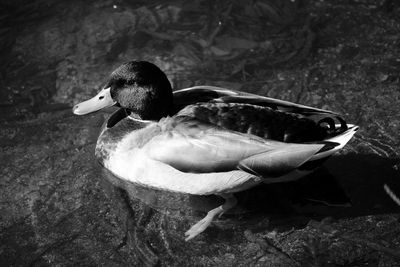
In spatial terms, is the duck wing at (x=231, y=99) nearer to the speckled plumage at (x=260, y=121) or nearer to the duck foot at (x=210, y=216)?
the speckled plumage at (x=260, y=121)

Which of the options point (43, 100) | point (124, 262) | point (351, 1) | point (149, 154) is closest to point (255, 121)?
point (149, 154)

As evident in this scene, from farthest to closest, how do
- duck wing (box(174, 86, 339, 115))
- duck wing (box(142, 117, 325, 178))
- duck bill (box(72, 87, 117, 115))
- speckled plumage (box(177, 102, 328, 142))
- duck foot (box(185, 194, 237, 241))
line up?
duck bill (box(72, 87, 117, 115)), duck wing (box(174, 86, 339, 115)), duck foot (box(185, 194, 237, 241)), speckled plumage (box(177, 102, 328, 142)), duck wing (box(142, 117, 325, 178))

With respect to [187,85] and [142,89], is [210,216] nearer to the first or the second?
[142,89]

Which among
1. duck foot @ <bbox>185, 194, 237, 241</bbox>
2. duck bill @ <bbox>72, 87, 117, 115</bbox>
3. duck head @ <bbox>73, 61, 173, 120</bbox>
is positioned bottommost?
duck foot @ <bbox>185, 194, 237, 241</bbox>

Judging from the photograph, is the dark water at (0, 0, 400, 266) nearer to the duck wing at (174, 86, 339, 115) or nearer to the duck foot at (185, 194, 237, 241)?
the duck foot at (185, 194, 237, 241)

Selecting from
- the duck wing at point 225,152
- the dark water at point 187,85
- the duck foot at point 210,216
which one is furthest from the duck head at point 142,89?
the duck foot at point 210,216

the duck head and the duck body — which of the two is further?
the duck head

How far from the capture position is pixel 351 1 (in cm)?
677

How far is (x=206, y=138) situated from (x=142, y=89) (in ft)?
2.34

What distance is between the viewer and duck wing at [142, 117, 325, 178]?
13.4 feet

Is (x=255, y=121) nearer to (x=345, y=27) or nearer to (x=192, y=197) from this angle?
(x=192, y=197)

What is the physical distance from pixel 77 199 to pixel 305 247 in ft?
6.14

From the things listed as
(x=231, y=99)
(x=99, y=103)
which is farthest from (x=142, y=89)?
(x=231, y=99)

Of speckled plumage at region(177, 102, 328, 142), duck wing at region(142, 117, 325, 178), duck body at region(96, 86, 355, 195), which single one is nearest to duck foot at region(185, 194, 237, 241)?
duck body at region(96, 86, 355, 195)
